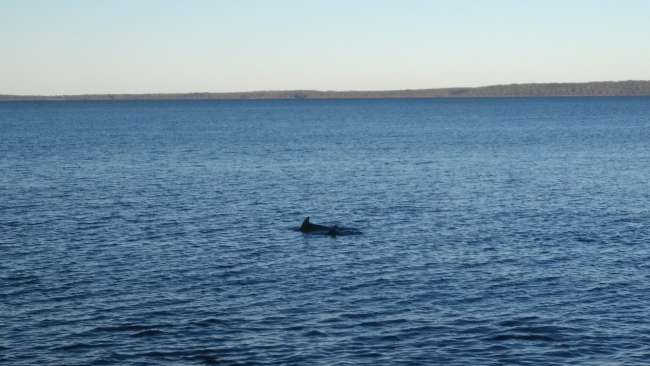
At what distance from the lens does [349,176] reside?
309 feet

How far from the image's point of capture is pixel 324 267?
47.4 metres

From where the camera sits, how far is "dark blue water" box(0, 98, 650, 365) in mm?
33750

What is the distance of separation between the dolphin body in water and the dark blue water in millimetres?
1237

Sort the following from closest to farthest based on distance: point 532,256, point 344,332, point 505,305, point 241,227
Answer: point 344,332
point 505,305
point 532,256
point 241,227

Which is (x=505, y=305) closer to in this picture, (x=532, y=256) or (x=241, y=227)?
(x=532, y=256)

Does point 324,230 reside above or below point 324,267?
above

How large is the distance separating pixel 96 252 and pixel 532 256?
2490 cm

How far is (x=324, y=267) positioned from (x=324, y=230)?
10659mm

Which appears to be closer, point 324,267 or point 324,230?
point 324,267

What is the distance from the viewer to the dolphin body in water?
2270 inches

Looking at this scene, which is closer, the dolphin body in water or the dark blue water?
the dark blue water

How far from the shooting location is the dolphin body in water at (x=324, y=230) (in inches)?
2270

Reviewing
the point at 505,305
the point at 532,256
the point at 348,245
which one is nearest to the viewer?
the point at 505,305

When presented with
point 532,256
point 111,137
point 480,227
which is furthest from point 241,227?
point 111,137
